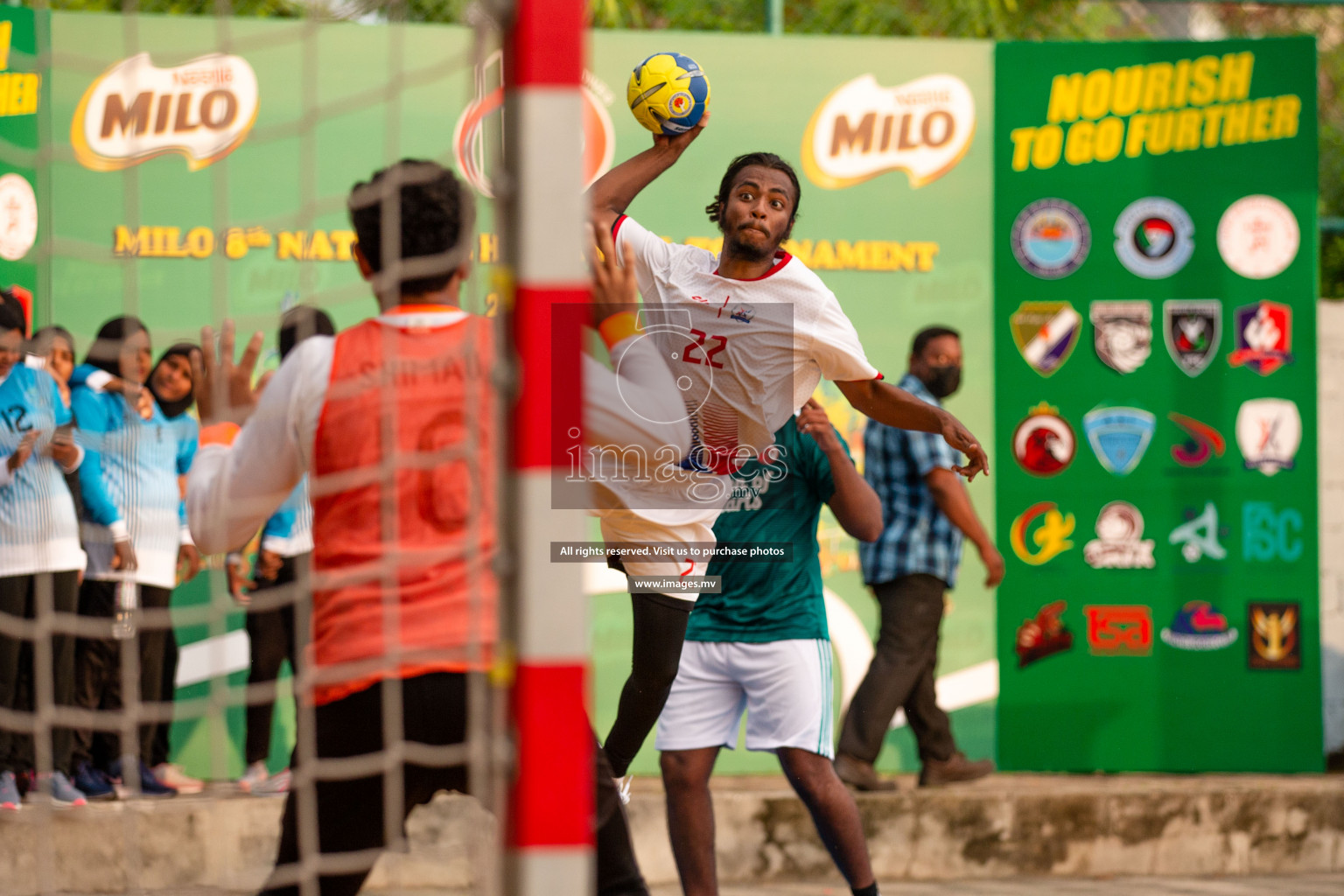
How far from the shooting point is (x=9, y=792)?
550 cm

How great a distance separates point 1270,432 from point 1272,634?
985 mm

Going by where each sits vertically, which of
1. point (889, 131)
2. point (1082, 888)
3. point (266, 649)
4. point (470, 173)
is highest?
point (889, 131)

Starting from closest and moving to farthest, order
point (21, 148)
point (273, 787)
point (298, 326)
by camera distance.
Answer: point (298, 326) → point (273, 787) → point (21, 148)

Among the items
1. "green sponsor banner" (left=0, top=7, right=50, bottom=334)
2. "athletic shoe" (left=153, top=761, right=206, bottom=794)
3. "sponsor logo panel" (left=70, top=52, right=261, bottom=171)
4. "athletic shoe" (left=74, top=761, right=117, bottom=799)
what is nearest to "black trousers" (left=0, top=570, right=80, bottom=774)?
"athletic shoe" (left=74, top=761, right=117, bottom=799)

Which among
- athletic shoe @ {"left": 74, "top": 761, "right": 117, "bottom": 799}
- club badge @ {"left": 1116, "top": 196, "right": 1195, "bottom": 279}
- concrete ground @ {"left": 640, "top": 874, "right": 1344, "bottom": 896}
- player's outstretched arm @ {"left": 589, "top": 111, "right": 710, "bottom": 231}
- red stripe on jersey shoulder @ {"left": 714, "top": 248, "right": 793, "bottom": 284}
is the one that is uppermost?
club badge @ {"left": 1116, "top": 196, "right": 1195, "bottom": 279}

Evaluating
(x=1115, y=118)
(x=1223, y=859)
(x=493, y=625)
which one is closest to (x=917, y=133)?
(x=1115, y=118)

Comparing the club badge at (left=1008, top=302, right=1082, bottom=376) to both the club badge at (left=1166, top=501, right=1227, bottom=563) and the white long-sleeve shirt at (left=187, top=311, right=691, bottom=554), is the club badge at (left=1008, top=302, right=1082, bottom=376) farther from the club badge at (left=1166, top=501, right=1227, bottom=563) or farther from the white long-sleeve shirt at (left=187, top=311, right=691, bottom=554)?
the white long-sleeve shirt at (left=187, top=311, right=691, bottom=554)

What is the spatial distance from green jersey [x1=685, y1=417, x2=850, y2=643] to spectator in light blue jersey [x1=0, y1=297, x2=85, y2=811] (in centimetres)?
261

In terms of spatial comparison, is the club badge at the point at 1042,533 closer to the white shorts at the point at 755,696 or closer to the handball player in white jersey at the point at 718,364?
the white shorts at the point at 755,696

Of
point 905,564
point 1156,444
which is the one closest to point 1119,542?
point 1156,444

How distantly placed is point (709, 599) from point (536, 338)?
2.45 meters

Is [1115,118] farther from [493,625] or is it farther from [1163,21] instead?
[493,625]

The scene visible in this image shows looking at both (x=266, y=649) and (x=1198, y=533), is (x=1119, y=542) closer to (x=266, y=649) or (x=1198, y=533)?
(x=1198, y=533)

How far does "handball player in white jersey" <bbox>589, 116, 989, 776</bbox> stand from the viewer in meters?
3.97
